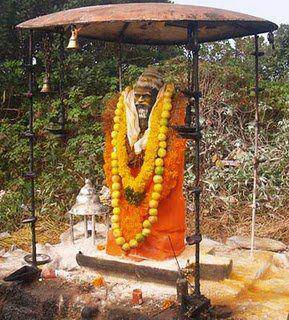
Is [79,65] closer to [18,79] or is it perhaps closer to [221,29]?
[18,79]

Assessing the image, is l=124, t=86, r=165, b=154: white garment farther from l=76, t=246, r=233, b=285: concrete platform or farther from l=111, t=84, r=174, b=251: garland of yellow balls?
l=76, t=246, r=233, b=285: concrete platform

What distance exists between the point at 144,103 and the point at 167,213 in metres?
1.13

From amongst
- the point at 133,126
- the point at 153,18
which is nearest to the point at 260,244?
the point at 133,126

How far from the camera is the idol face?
527 cm

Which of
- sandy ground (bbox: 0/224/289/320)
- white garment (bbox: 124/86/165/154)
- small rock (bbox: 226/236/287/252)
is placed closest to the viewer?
sandy ground (bbox: 0/224/289/320)

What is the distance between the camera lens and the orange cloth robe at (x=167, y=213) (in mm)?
5098

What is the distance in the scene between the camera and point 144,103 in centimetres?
527

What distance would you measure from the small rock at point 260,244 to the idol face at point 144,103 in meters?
2.17

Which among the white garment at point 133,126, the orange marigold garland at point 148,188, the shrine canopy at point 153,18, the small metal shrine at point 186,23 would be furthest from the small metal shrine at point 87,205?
the shrine canopy at point 153,18

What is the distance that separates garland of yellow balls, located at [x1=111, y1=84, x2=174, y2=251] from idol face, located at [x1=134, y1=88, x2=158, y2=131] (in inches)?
4.9

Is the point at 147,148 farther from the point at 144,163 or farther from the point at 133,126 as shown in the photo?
the point at 133,126

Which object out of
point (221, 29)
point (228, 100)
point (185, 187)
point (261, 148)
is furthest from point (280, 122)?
point (221, 29)

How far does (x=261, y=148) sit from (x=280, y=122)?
1.68 ft

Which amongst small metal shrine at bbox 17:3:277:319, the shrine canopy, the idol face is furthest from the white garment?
the shrine canopy
